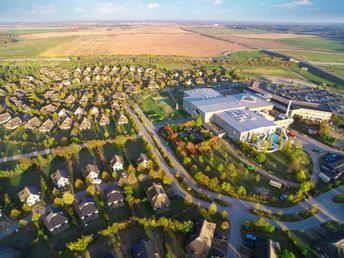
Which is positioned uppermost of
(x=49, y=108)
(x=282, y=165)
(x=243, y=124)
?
(x=243, y=124)

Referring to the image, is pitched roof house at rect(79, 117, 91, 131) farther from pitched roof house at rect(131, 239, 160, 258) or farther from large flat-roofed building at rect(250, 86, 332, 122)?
large flat-roofed building at rect(250, 86, 332, 122)

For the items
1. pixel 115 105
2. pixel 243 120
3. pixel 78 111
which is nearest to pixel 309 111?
pixel 243 120

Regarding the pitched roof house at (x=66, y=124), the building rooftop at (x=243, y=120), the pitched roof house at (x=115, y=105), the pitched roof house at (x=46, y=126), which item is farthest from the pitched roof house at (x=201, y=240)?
the pitched roof house at (x=115, y=105)

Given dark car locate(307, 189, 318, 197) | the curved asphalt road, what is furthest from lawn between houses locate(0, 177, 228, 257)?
dark car locate(307, 189, 318, 197)

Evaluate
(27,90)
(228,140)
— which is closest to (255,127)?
(228,140)

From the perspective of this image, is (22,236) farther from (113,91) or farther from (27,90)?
(27,90)

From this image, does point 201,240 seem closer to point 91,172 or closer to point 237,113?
point 91,172
